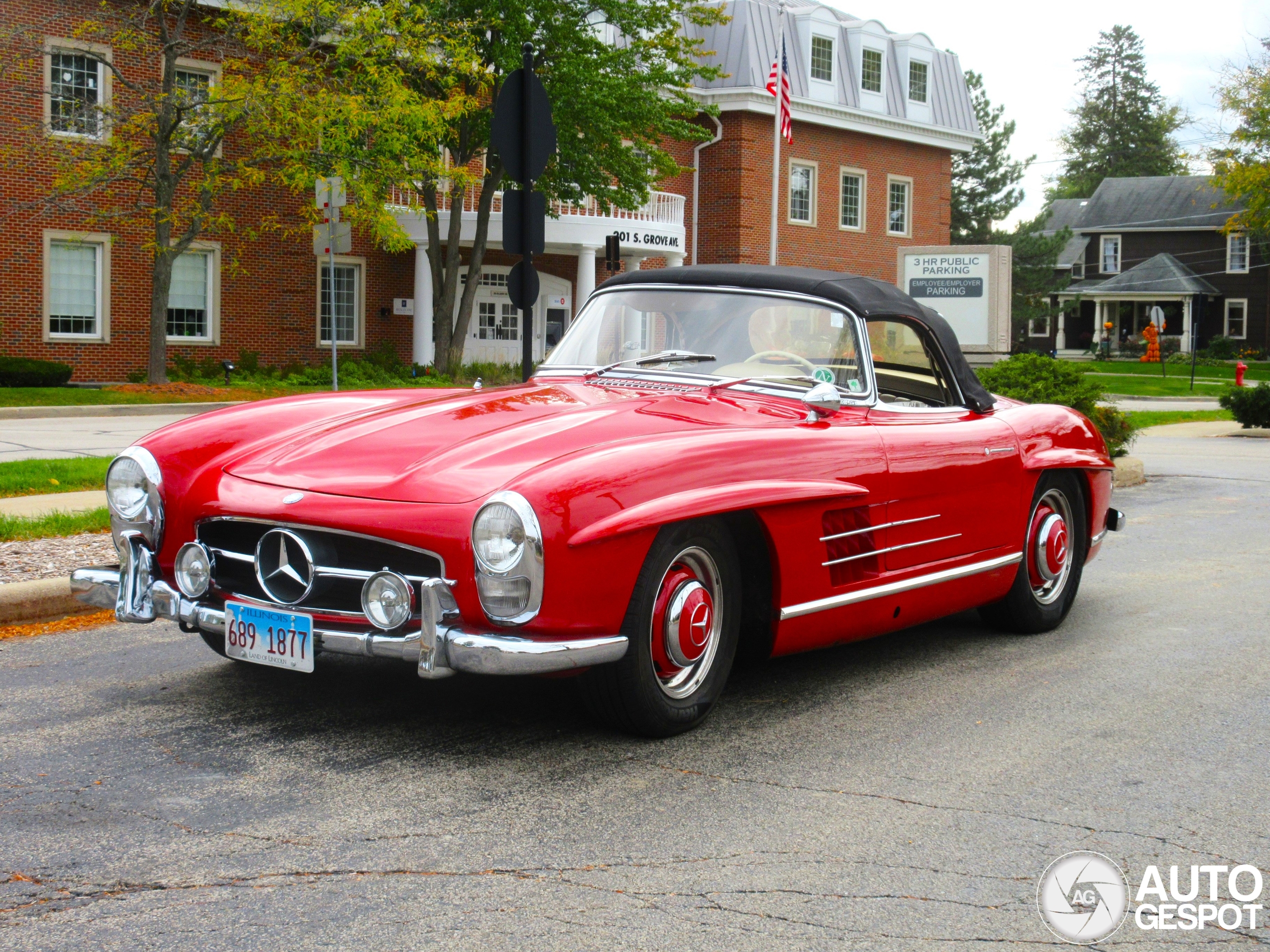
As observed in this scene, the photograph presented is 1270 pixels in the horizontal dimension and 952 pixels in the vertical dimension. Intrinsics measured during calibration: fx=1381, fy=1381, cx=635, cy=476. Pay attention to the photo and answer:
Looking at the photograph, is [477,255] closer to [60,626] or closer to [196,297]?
[196,297]

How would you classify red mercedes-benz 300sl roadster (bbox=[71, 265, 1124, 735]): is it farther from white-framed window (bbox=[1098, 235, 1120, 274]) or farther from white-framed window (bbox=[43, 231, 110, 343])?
white-framed window (bbox=[1098, 235, 1120, 274])

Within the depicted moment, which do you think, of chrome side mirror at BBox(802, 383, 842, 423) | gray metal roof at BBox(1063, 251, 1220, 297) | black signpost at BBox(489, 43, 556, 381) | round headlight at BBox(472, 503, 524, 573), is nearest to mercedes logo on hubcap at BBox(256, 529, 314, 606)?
round headlight at BBox(472, 503, 524, 573)

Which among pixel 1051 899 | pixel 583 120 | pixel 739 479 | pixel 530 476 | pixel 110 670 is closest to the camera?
pixel 1051 899

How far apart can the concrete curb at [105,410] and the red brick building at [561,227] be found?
4825 millimetres

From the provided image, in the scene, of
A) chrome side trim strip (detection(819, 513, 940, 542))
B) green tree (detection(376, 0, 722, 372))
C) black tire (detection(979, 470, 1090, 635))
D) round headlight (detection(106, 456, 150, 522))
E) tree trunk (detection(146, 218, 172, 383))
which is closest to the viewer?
round headlight (detection(106, 456, 150, 522))

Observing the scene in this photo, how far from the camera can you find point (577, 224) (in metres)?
30.0

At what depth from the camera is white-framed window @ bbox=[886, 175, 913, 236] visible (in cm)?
3981

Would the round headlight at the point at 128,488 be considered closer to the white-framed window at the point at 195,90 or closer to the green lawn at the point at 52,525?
the green lawn at the point at 52,525

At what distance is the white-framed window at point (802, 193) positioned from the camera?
36.8m

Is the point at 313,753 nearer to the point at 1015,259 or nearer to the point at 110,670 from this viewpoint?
the point at 110,670

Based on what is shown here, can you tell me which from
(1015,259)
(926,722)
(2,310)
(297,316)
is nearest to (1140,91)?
(1015,259)

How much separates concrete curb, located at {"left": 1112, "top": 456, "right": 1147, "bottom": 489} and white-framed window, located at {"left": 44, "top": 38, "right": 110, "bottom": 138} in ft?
58.3

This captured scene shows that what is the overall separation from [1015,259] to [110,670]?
48996mm

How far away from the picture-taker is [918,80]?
39719 millimetres
